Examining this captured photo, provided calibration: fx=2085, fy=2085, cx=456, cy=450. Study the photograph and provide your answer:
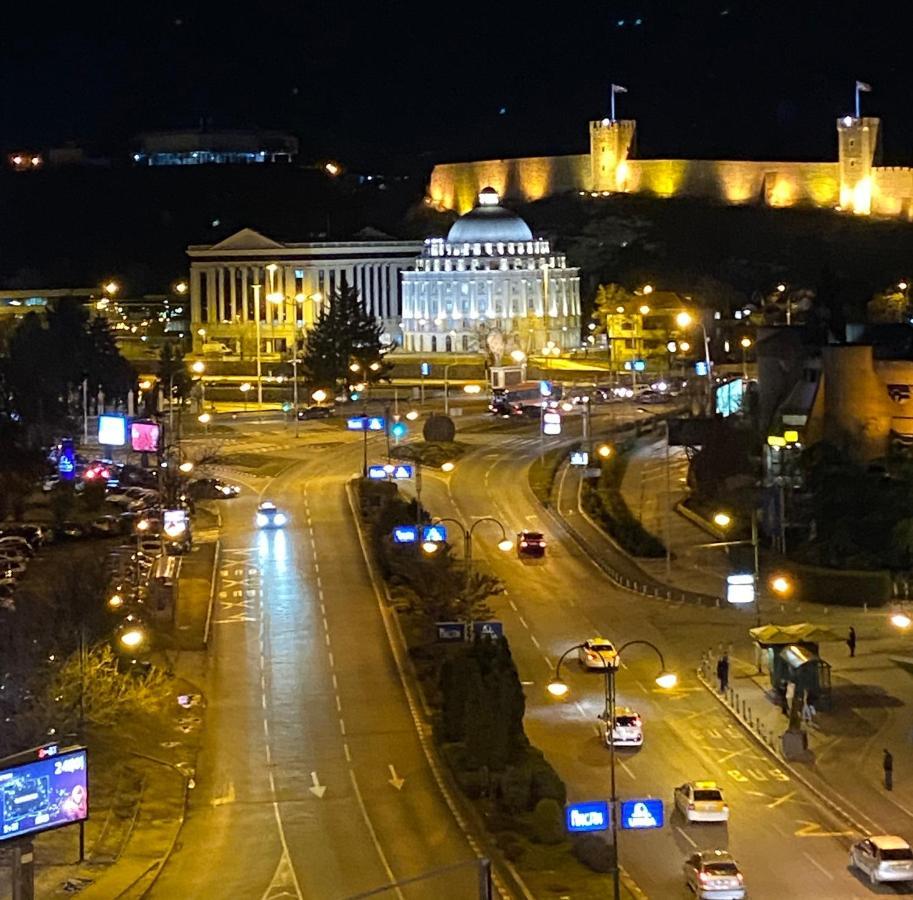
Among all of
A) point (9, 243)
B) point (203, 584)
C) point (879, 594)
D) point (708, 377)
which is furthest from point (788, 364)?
point (9, 243)

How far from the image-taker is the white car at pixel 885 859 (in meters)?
26.1

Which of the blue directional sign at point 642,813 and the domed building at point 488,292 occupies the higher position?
the domed building at point 488,292

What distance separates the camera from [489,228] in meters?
120

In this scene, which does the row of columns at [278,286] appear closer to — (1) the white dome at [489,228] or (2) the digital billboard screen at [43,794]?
(1) the white dome at [489,228]

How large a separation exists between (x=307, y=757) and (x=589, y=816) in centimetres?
709

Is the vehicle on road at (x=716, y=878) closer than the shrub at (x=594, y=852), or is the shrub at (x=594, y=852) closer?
the vehicle on road at (x=716, y=878)

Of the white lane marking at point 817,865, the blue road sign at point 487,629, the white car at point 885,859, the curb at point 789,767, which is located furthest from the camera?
the blue road sign at point 487,629

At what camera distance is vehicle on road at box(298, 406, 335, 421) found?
82.8 meters

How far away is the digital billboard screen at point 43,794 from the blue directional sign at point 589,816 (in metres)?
6.47

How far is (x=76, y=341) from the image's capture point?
8488 cm

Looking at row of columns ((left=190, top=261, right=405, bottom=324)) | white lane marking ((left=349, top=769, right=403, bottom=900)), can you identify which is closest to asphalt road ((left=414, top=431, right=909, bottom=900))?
white lane marking ((left=349, top=769, right=403, bottom=900))

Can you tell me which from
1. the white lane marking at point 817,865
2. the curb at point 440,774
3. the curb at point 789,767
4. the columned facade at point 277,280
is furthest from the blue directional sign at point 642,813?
the columned facade at point 277,280

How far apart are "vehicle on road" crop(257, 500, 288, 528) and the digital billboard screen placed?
32.0 meters

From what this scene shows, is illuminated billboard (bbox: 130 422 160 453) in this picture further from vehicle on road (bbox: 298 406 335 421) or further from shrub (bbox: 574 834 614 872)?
shrub (bbox: 574 834 614 872)
